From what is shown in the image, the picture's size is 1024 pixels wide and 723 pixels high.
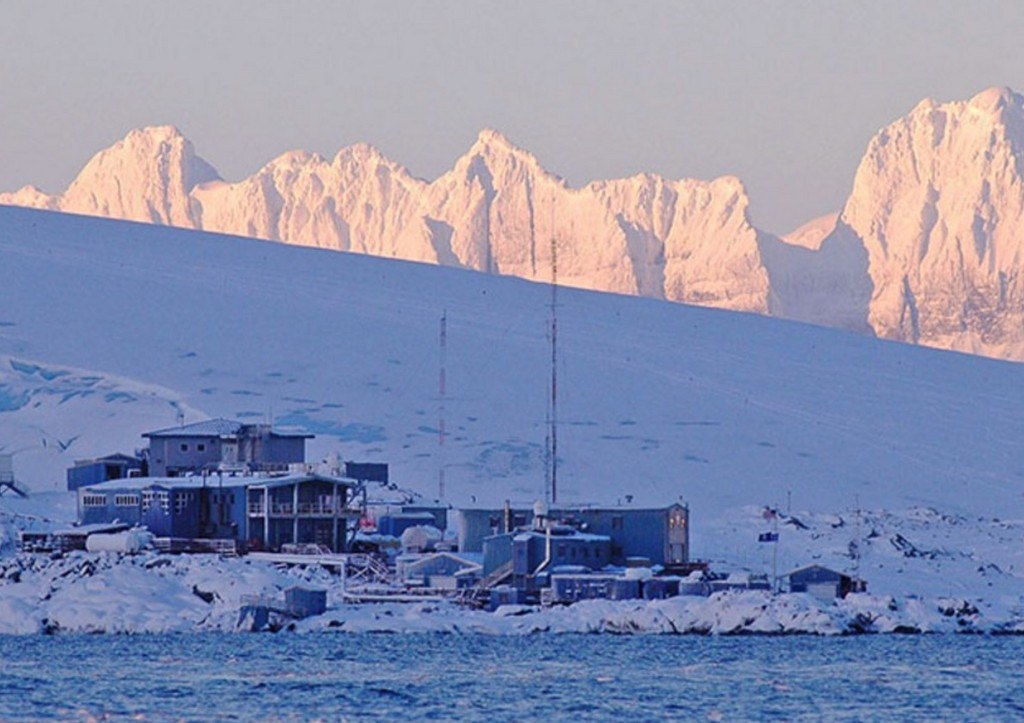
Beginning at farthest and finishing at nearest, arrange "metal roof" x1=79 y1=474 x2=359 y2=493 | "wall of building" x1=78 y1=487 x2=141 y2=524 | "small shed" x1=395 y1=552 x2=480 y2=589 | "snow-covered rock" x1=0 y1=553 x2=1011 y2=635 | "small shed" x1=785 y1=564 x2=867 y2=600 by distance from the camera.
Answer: "wall of building" x1=78 y1=487 x2=141 y2=524 < "metal roof" x1=79 y1=474 x2=359 y2=493 < "small shed" x1=785 y1=564 x2=867 y2=600 < "small shed" x1=395 y1=552 x2=480 y2=589 < "snow-covered rock" x1=0 y1=553 x2=1011 y2=635

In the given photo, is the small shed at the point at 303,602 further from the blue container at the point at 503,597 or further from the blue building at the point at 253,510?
the blue building at the point at 253,510

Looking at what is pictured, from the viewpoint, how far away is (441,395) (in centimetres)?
10838

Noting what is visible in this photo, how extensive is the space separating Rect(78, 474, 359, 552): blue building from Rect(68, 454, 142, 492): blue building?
316 inches

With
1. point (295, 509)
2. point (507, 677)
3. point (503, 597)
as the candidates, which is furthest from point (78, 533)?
point (507, 677)

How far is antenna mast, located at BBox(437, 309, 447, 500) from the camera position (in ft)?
318

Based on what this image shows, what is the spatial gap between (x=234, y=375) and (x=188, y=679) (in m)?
52.2

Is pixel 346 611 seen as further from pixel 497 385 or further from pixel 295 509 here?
pixel 497 385

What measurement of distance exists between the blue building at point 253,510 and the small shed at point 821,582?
39.1 ft

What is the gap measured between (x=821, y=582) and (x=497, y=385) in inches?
1419

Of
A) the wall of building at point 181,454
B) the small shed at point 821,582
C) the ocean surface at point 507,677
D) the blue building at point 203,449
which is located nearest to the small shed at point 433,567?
the ocean surface at point 507,677

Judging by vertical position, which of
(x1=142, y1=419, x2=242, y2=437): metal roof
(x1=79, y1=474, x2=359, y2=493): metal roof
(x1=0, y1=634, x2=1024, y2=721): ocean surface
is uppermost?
(x1=142, y1=419, x2=242, y2=437): metal roof

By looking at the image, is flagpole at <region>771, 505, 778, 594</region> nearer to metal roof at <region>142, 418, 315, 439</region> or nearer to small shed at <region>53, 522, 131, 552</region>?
Result: metal roof at <region>142, 418, 315, 439</region>

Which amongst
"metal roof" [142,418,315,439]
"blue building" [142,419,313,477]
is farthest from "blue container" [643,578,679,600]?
"metal roof" [142,418,315,439]

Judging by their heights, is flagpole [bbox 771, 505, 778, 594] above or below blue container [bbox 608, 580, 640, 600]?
above
